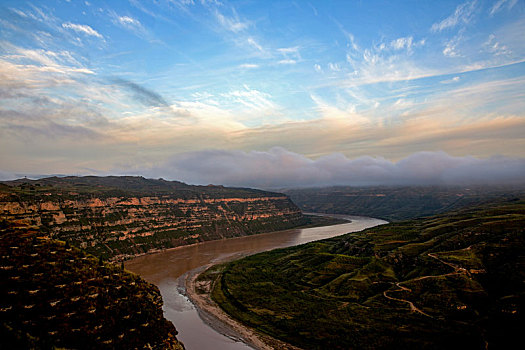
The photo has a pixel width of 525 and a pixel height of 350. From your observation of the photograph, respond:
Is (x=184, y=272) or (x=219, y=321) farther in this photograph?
(x=184, y=272)

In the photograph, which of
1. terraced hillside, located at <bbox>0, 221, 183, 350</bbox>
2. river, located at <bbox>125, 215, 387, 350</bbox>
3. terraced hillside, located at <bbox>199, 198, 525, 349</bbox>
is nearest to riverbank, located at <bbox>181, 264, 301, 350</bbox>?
river, located at <bbox>125, 215, 387, 350</bbox>

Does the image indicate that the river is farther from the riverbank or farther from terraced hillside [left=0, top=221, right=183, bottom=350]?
terraced hillside [left=0, top=221, right=183, bottom=350]

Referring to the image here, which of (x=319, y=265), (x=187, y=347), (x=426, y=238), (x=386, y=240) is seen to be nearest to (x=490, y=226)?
(x=426, y=238)

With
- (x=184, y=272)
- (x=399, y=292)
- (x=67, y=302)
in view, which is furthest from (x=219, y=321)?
(x=184, y=272)

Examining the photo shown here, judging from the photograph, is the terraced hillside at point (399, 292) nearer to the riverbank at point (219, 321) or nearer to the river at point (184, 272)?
the riverbank at point (219, 321)

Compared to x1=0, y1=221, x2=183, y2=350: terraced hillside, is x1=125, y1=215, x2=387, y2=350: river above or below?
below

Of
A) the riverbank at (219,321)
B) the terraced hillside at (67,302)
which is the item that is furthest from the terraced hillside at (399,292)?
the terraced hillside at (67,302)

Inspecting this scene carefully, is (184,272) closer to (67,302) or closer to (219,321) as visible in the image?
(219,321)
